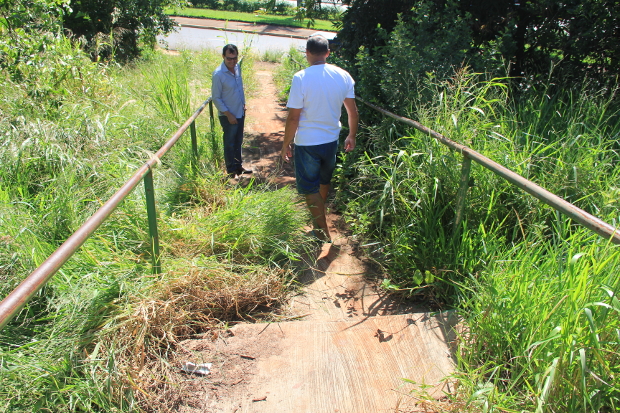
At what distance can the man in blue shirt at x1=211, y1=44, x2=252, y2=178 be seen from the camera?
16.8 feet

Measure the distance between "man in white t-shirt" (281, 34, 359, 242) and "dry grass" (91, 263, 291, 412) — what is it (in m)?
0.88

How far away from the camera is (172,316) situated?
254 cm

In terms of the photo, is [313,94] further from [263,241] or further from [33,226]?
[33,226]

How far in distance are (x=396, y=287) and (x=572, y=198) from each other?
1.32 meters

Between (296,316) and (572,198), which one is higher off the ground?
(572,198)

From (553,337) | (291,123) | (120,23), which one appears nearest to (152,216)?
(291,123)

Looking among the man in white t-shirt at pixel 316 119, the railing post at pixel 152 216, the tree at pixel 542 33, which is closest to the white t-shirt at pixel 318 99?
the man in white t-shirt at pixel 316 119

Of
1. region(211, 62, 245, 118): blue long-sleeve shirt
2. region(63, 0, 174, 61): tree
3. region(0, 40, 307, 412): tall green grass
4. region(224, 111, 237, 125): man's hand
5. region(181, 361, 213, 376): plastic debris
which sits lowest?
region(181, 361, 213, 376): plastic debris

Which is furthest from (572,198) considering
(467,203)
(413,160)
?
(413,160)

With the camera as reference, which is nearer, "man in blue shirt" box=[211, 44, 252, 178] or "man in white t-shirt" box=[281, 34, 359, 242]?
"man in white t-shirt" box=[281, 34, 359, 242]

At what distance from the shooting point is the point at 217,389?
222 cm

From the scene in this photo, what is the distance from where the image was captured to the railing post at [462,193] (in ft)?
9.03

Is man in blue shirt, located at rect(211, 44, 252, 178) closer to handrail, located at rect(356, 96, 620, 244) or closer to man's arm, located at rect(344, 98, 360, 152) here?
man's arm, located at rect(344, 98, 360, 152)

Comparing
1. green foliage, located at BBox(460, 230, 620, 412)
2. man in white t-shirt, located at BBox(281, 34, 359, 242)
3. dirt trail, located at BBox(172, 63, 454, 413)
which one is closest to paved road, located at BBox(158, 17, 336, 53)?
man in white t-shirt, located at BBox(281, 34, 359, 242)
